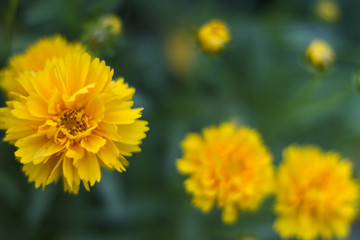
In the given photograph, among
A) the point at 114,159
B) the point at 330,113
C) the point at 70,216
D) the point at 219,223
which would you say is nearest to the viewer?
the point at 114,159

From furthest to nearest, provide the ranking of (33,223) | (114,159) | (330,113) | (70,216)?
(330,113) < (70,216) < (33,223) < (114,159)

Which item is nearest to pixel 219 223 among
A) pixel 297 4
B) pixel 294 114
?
pixel 294 114

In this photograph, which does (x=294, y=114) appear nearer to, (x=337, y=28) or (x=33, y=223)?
(x=337, y=28)

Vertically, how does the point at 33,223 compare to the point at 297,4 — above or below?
below

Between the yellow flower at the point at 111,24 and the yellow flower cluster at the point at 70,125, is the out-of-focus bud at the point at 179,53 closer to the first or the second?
the yellow flower at the point at 111,24

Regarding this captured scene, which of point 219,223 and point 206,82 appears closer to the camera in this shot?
point 219,223

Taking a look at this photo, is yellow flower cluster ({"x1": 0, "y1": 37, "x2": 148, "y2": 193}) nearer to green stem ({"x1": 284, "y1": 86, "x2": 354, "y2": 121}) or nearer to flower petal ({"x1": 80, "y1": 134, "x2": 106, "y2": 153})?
flower petal ({"x1": 80, "y1": 134, "x2": 106, "y2": 153})

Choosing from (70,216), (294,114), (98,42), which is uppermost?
(294,114)
